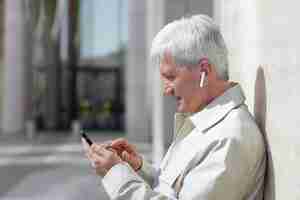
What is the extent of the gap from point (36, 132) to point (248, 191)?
2492cm

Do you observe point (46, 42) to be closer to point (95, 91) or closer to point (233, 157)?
point (95, 91)

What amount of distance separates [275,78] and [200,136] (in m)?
0.33

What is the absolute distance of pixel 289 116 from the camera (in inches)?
76.8

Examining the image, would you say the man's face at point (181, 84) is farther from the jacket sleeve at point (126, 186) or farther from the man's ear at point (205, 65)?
the jacket sleeve at point (126, 186)

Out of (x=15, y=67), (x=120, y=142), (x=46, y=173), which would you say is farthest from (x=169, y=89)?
(x=15, y=67)

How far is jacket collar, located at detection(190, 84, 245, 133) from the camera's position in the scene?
225cm

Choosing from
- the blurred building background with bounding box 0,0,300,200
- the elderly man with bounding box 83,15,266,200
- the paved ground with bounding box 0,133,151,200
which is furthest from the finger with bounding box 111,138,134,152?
the blurred building background with bounding box 0,0,300,200

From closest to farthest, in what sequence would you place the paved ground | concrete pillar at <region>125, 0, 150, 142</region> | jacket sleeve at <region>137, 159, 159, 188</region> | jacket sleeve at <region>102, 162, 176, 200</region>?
jacket sleeve at <region>102, 162, 176, 200</region> < jacket sleeve at <region>137, 159, 159, 188</region> < the paved ground < concrete pillar at <region>125, 0, 150, 142</region>

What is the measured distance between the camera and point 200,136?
223 cm

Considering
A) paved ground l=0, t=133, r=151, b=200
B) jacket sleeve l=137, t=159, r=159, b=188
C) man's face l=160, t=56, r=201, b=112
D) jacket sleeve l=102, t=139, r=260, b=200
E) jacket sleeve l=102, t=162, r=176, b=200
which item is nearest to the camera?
jacket sleeve l=102, t=139, r=260, b=200

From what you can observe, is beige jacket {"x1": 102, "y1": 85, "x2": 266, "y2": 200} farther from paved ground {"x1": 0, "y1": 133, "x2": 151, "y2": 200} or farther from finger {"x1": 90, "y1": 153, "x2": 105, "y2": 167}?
paved ground {"x1": 0, "y1": 133, "x2": 151, "y2": 200}

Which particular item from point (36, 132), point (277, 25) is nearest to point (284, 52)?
point (277, 25)

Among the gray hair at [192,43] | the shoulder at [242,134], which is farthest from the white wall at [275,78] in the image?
the gray hair at [192,43]

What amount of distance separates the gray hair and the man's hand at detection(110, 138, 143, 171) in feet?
1.82
